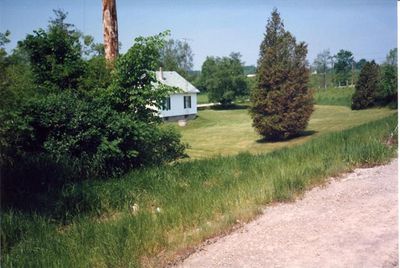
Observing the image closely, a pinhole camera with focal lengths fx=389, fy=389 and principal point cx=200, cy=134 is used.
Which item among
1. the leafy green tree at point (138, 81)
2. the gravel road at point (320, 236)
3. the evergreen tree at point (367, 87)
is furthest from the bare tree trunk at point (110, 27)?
the evergreen tree at point (367, 87)

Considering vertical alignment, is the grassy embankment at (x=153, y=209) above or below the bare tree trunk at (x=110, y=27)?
below

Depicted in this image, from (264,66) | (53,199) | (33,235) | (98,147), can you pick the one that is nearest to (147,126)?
(98,147)

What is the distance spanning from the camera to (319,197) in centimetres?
671

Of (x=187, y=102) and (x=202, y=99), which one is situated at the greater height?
(x=202, y=99)

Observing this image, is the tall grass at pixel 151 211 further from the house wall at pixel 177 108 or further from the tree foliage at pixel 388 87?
the house wall at pixel 177 108

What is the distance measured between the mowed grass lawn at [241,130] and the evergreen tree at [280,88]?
1166 millimetres

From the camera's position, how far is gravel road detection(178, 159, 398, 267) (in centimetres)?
443

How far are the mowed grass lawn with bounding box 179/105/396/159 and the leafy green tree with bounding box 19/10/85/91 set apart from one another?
923 cm

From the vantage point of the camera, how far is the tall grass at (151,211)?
486 centimetres

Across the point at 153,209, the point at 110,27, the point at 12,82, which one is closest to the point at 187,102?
the point at 110,27

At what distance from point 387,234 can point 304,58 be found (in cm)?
2605

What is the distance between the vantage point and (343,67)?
62844 millimetres

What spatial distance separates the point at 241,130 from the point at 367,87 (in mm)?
11566

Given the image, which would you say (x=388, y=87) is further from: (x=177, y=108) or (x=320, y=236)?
(x=320, y=236)
